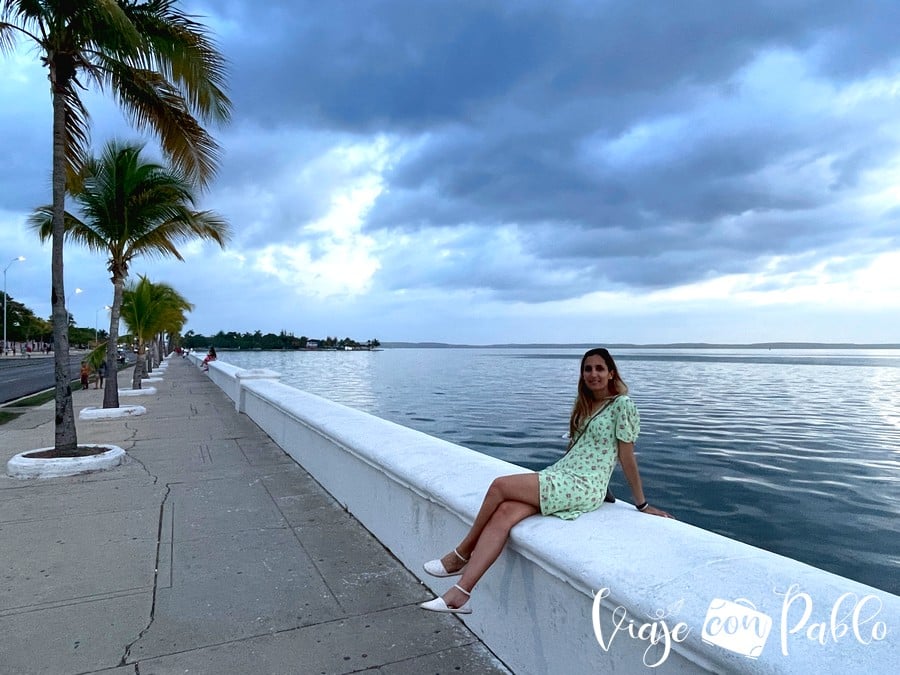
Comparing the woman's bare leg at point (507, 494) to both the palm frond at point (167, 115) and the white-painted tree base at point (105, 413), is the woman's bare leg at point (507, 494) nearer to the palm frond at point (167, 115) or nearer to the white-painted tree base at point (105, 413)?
the palm frond at point (167, 115)

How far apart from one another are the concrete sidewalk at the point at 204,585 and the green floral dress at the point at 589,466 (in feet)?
2.94

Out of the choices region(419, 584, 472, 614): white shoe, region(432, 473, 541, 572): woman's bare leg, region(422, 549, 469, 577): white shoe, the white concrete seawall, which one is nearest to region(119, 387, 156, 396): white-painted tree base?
the white concrete seawall

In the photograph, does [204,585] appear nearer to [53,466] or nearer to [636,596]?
[636,596]

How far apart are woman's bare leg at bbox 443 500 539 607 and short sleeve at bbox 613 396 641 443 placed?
656 mm

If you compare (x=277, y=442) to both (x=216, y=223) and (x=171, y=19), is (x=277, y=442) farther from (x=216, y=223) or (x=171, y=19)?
(x=216, y=223)

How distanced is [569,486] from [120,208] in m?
12.4

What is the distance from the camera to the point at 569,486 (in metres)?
2.95

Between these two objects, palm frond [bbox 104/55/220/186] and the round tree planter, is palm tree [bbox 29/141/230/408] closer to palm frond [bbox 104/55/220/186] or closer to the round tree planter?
palm frond [bbox 104/55/220/186]

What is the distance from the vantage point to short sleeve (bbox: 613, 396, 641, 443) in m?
3.14

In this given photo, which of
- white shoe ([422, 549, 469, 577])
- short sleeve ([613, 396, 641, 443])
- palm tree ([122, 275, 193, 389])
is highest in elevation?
palm tree ([122, 275, 193, 389])

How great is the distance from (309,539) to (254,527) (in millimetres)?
635

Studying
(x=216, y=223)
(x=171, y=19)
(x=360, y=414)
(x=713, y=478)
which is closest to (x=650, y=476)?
(x=713, y=478)

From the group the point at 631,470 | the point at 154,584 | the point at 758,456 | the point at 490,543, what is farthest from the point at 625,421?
the point at 758,456

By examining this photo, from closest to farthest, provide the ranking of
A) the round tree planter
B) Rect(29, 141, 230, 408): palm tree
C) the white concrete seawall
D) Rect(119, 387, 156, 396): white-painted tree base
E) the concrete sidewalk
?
1. the white concrete seawall
2. the concrete sidewalk
3. the round tree planter
4. Rect(29, 141, 230, 408): palm tree
5. Rect(119, 387, 156, 396): white-painted tree base
